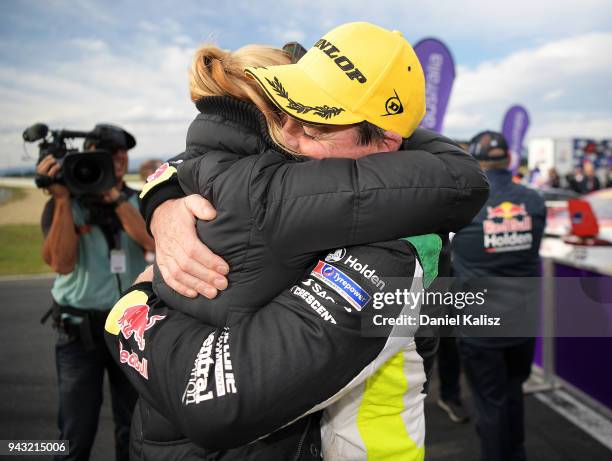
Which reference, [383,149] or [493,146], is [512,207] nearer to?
[493,146]

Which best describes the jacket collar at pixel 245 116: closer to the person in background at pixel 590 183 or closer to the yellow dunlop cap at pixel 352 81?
the yellow dunlop cap at pixel 352 81

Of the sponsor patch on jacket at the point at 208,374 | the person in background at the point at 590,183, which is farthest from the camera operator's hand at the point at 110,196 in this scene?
the person in background at the point at 590,183

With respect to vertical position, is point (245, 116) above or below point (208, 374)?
above

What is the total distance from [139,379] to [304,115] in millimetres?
666

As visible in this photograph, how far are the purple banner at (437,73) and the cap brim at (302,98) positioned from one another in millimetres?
4075

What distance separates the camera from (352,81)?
3.14 ft

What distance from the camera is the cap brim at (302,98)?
0.96 meters

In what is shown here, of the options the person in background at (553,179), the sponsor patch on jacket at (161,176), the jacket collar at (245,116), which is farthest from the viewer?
the person in background at (553,179)

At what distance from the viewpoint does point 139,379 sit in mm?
948

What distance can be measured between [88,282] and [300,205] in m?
2.16

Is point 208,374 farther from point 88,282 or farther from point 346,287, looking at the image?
point 88,282

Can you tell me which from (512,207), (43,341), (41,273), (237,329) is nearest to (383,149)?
(237,329)

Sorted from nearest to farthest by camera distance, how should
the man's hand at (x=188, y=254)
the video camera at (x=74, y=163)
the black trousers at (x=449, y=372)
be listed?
1. the man's hand at (x=188, y=254)
2. the video camera at (x=74, y=163)
3. the black trousers at (x=449, y=372)

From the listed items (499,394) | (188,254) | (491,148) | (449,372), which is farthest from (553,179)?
(188,254)
